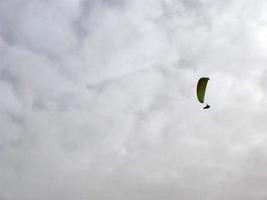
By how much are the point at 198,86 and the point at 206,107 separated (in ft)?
23.4

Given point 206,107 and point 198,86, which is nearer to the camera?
point 206,107

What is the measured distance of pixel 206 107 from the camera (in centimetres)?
4953

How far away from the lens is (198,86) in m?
55.7

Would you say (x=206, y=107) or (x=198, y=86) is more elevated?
(x=198, y=86)
